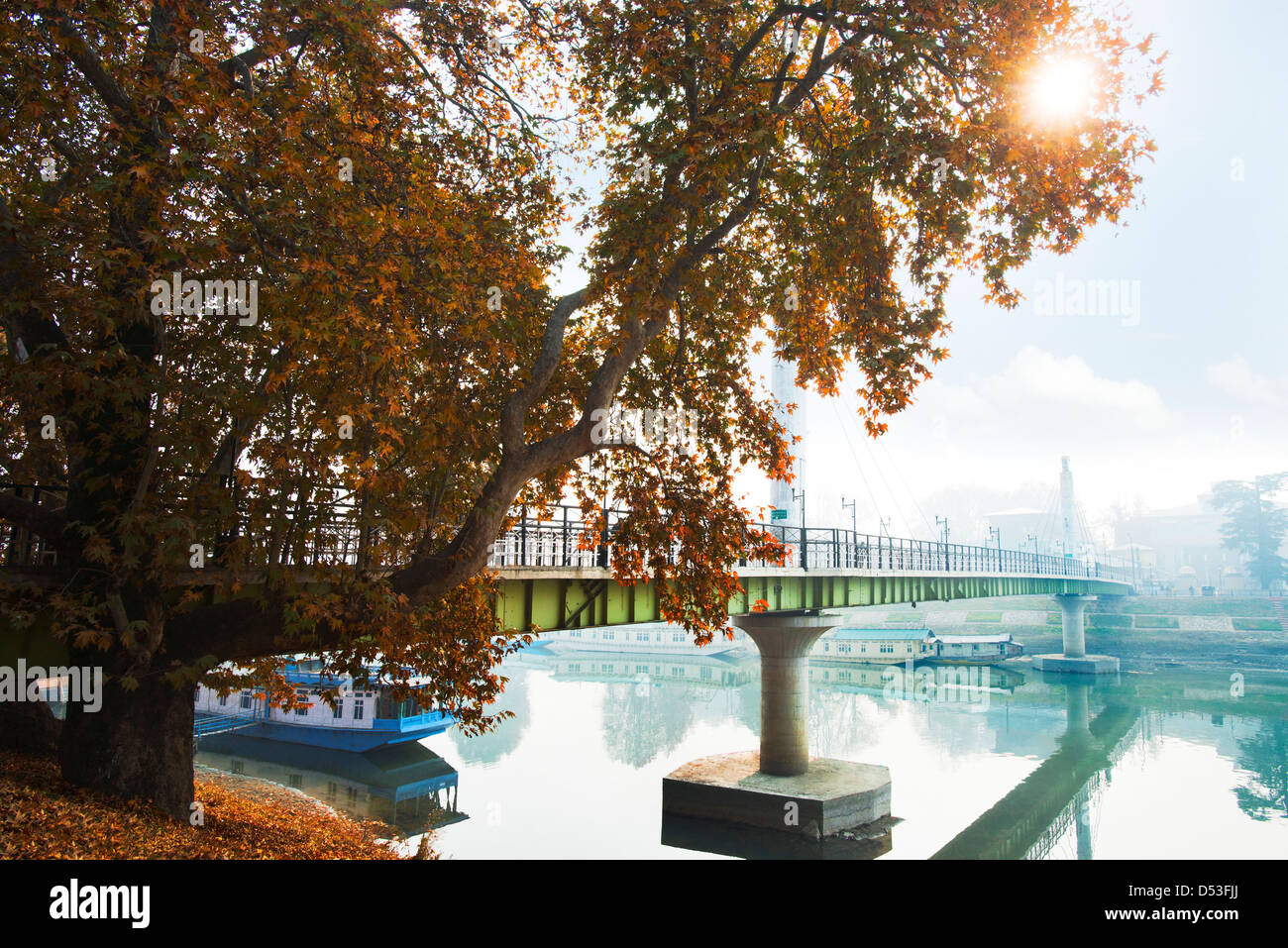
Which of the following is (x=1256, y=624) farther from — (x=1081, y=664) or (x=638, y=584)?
(x=638, y=584)

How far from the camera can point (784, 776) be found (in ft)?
88.5

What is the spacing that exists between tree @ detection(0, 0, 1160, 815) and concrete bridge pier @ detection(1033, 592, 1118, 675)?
63977mm

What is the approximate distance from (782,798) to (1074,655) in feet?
178

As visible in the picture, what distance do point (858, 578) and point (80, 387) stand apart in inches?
1084

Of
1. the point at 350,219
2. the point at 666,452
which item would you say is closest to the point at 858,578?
the point at 666,452

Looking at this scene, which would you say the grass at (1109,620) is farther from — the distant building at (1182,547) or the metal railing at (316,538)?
the metal railing at (316,538)

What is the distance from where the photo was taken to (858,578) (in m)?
31.2

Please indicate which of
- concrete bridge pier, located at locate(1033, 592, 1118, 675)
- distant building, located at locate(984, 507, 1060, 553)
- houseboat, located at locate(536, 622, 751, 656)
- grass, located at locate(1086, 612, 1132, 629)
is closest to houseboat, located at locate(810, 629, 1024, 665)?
concrete bridge pier, located at locate(1033, 592, 1118, 675)

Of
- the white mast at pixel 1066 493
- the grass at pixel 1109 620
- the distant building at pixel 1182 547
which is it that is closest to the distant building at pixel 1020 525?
the distant building at pixel 1182 547

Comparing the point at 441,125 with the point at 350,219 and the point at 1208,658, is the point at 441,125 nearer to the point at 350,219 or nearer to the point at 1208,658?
the point at 350,219

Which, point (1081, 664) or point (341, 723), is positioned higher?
point (341, 723)

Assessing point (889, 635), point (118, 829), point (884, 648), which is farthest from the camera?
point (889, 635)

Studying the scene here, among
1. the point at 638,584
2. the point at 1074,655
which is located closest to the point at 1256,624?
the point at 1074,655

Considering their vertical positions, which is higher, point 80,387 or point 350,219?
point 350,219
